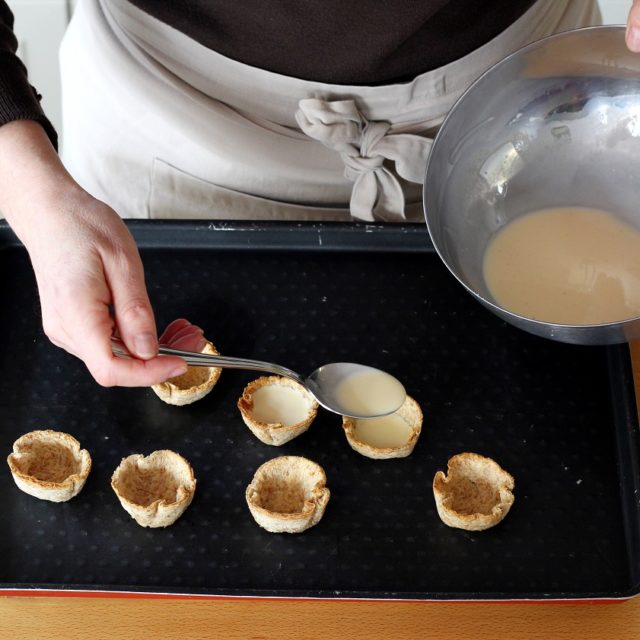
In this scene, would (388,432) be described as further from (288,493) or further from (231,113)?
(231,113)

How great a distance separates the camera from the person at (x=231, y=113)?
3.89ft

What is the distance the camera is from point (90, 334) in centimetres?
108

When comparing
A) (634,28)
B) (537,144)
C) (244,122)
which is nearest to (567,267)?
(537,144)

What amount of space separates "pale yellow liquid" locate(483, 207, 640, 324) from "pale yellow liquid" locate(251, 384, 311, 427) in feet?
1.06

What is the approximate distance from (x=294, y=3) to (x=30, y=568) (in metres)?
0.84

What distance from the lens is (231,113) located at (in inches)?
56.9

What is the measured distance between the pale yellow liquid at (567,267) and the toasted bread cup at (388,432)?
8.2 inches

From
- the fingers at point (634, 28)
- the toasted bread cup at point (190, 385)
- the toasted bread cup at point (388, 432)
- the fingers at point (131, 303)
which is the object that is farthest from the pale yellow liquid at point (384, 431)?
the fingers at point (634, 28)

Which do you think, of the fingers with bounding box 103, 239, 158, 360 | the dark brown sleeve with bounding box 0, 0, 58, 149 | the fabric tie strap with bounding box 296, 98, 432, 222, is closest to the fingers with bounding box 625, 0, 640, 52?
the fabric tie strap with bounding box 296, 98, 432, 222

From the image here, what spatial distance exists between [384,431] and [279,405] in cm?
16

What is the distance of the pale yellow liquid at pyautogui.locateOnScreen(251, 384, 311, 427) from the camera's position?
4.32 feet

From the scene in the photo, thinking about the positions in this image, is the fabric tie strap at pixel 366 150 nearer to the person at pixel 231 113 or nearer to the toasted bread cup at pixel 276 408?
the person at pixel 231 113

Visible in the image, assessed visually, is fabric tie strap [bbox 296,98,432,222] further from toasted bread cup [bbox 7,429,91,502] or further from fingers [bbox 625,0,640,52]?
toasted bread cup [bbox 7,429,91,502]

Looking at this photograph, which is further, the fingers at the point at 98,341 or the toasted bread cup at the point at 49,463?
the toasted bread cup at the point at 49,463
